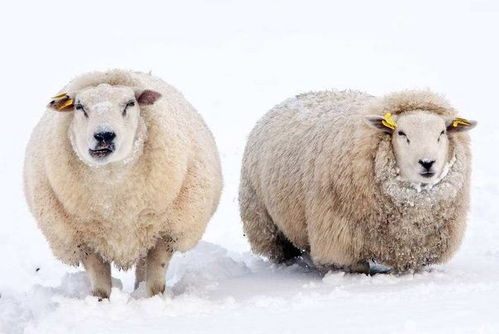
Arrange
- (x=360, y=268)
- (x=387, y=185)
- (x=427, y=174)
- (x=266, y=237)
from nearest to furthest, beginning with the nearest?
(x=427, y=174) < (x=387, y=185) < (x=360, y=268) < (x=266, y=237)

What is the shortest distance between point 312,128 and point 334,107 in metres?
0.27

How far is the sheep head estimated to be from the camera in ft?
17.3

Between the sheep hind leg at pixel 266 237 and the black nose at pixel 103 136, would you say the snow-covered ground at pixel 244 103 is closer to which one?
the sheep hind leg at pixel 266 237

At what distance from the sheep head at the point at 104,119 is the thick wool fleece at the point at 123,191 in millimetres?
90

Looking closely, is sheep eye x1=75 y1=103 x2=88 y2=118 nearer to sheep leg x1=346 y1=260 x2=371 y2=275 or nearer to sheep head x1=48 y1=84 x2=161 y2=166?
sheep head x1=48 y1=84 x2=161 y2=166

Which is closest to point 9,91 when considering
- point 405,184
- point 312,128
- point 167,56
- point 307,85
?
point 167,56

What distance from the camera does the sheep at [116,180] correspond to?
5.46 m

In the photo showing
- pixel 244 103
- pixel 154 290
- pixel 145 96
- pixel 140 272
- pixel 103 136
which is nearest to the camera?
pixel 103 136

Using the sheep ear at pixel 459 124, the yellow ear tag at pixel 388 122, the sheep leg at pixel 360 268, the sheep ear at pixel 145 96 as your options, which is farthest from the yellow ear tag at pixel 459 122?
the sheep ear at pixel 145 96

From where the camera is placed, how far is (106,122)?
5.30 meters

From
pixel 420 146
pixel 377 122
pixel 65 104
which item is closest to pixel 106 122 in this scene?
pixel 65 104

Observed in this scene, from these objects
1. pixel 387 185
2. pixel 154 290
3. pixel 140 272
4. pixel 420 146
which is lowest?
pixel 140 272

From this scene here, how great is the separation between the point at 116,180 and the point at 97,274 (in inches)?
28.5

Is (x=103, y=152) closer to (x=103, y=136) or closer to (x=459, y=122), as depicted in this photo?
(x=103, y=136)
